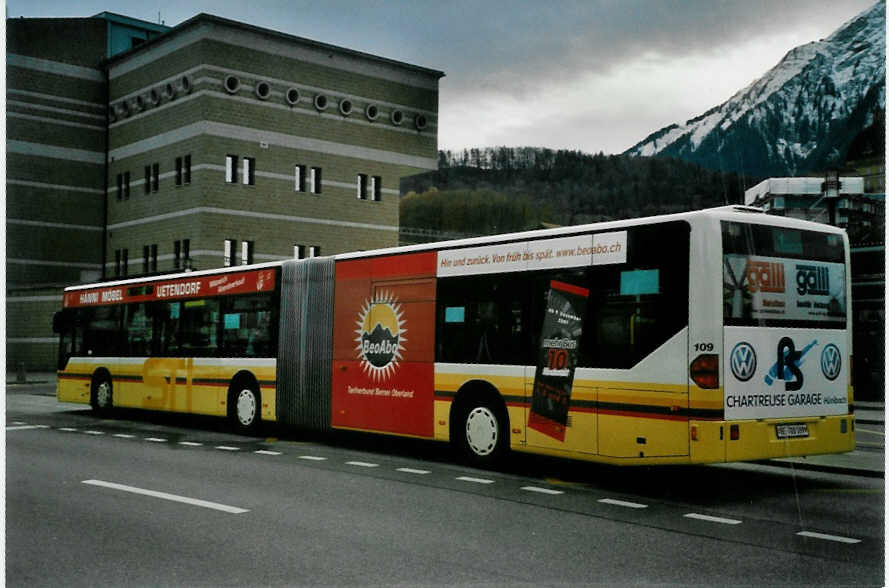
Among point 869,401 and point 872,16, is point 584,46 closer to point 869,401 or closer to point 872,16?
point 872,16

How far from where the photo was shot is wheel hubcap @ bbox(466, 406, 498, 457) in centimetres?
1158

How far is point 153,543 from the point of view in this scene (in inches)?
278

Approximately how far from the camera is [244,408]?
1619 centimetres

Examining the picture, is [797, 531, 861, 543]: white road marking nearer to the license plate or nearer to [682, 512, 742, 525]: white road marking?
[682, 512, 742, 525]: white road marking

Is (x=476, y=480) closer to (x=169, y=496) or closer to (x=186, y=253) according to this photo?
(x=169, y=496)

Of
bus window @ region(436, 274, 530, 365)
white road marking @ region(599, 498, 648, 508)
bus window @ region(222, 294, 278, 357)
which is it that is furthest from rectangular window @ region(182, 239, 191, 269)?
white road marking @ region(599, 498, 648, 508)

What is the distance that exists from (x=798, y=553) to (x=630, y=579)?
1.62m

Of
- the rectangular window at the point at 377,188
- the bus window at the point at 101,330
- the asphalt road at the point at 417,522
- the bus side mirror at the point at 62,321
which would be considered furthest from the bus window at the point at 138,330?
the rectangular window at the point at 377,188

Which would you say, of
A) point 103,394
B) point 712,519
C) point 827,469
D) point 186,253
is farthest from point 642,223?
point 186,253

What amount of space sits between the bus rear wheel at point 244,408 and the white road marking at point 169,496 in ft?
18.7

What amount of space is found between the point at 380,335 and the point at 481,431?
243 cm

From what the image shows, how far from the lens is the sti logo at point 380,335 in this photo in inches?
518

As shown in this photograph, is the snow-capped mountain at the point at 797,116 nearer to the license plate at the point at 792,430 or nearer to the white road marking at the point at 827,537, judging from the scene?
the license plate at the point at 792,430

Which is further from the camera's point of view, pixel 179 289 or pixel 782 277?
pixel 179 289
